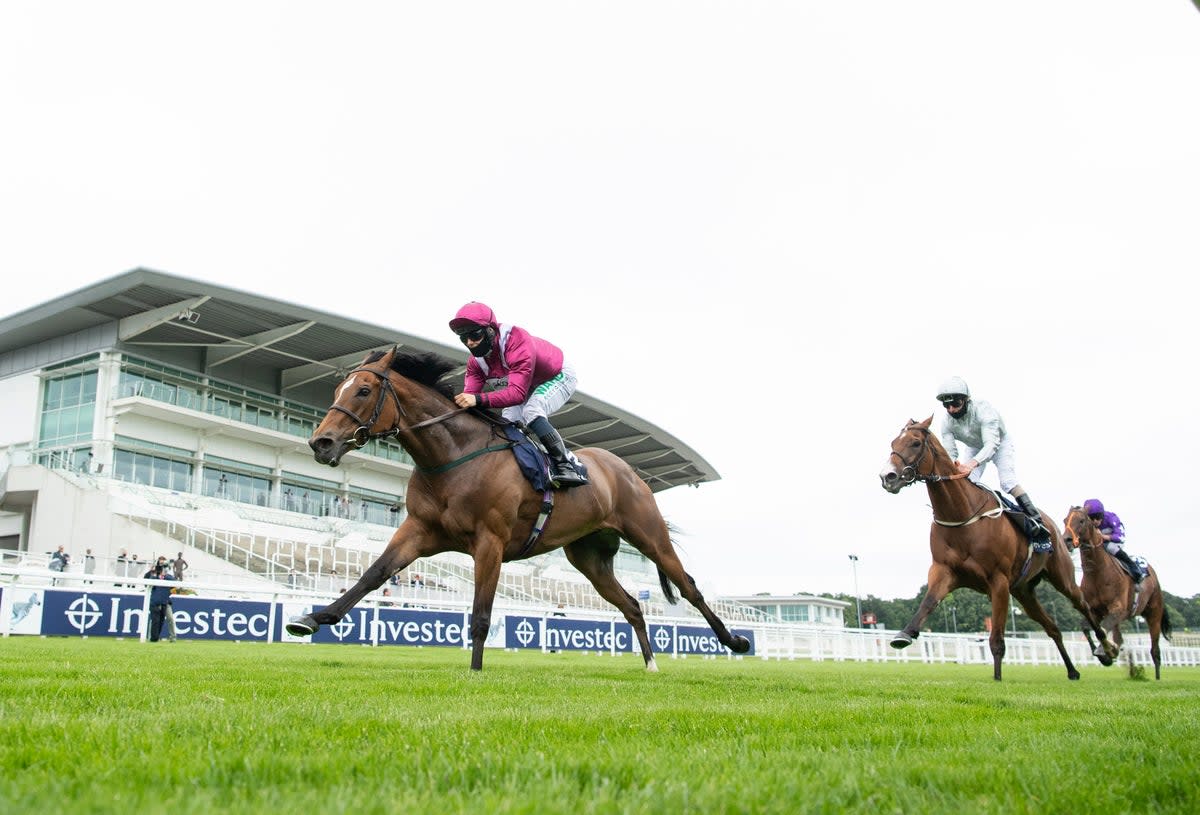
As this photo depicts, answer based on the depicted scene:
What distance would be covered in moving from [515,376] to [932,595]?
5.20 meters

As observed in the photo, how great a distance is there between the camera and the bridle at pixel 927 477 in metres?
10.1

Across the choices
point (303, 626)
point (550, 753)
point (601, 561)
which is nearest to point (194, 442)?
point (601, 561)

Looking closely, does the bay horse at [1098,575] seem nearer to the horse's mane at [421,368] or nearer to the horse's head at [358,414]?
the horse's mane at [421,368]

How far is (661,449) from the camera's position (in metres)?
69.6

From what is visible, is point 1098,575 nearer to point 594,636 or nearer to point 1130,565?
point 1130,565

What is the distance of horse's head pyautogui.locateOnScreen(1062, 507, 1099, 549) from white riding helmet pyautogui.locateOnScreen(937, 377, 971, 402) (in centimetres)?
372

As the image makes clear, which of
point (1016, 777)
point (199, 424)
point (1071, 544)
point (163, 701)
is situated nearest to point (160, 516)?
point (199, 424)

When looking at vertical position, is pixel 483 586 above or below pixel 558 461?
below

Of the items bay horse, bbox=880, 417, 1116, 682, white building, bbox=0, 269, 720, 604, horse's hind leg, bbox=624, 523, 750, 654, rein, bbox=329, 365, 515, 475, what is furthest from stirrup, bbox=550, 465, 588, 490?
white building, bbox=0, 269, 720, 604

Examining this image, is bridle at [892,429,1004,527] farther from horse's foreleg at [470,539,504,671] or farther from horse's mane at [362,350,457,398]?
horse's mane at [362,350,457,398]

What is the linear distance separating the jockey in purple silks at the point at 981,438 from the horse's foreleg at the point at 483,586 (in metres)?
5.82

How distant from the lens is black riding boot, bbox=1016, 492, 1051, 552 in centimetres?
1126

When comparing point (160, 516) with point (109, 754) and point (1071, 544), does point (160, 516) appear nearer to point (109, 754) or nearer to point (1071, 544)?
point (1071, 544)

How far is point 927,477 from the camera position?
1027cm
